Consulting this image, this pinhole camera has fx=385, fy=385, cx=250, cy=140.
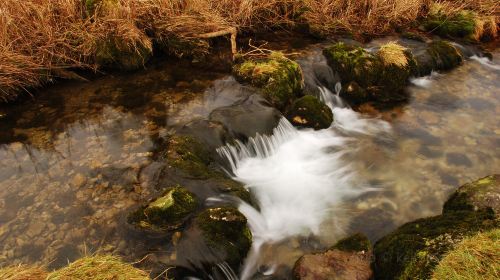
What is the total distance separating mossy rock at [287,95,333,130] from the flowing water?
19 cm

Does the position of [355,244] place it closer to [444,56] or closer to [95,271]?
[95,271]

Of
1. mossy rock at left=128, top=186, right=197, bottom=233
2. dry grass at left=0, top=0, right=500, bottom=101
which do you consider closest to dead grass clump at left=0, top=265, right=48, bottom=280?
mossy rock at left=128, top=186, right=197, bottom=233

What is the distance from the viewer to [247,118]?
661cm

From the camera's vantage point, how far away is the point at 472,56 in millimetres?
10430

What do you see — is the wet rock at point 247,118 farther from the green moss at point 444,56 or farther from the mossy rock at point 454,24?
the mossy rock at point 454,24

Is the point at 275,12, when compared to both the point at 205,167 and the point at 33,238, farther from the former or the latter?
the point at 33,238

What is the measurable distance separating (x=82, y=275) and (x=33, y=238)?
194 centimetres

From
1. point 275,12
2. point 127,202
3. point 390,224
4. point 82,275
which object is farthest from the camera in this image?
point 275,12

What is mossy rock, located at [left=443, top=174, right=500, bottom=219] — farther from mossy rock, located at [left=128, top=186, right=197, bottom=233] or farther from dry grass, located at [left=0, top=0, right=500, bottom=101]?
dry grass, located at [left=0, top=0, right=500, bottom=101]

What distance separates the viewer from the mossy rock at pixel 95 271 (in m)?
2.96

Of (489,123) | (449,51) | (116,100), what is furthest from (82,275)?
(449,51)

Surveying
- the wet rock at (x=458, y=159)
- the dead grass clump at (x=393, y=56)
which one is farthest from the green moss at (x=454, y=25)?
the wet rock at (x=458, y=159)

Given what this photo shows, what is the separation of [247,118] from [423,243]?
12.4 feet

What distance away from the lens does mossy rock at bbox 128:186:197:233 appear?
4.48 metres
